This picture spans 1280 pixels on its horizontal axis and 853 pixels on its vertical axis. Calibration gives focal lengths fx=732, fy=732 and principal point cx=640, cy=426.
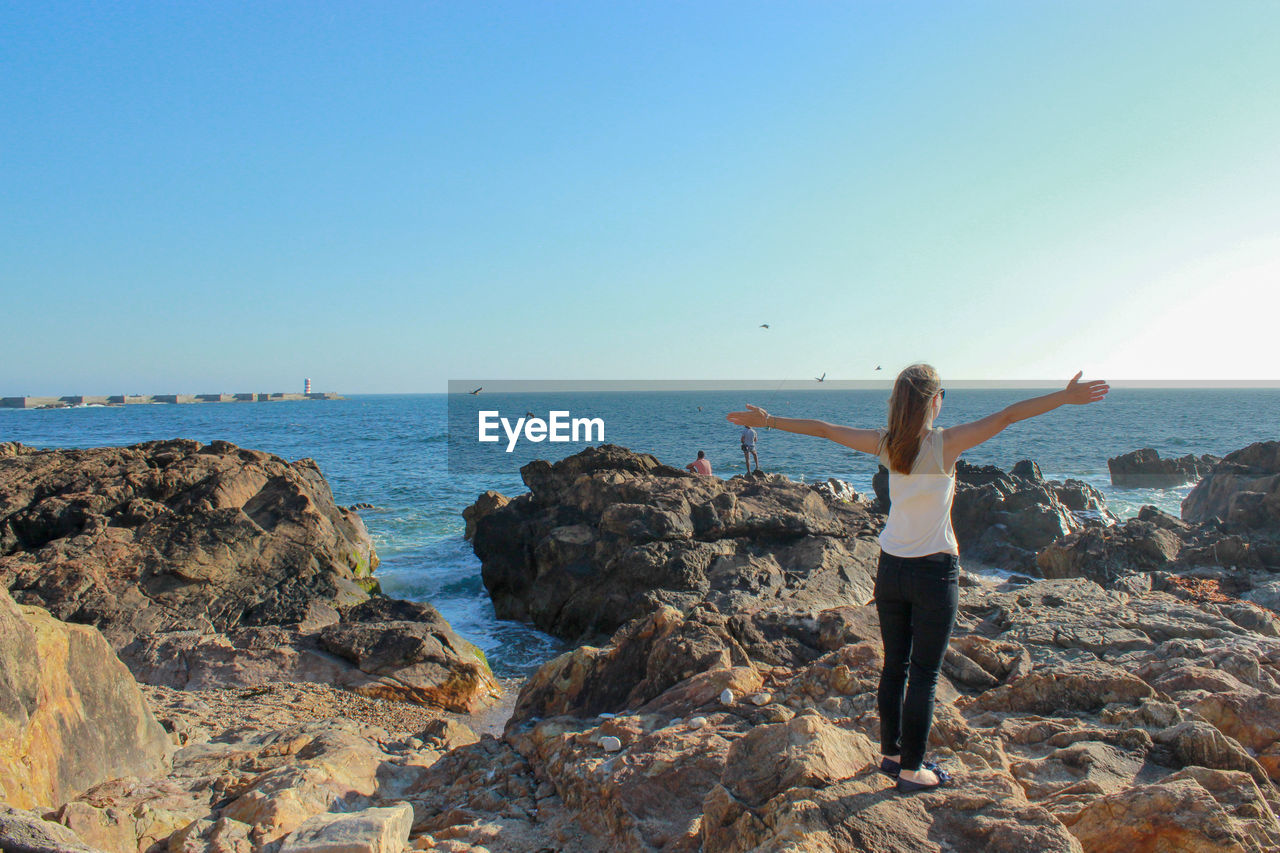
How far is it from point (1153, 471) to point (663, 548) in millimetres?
29171

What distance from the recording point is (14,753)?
3.59 m

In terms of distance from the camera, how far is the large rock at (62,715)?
3654mm

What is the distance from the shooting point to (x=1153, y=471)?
3114cm

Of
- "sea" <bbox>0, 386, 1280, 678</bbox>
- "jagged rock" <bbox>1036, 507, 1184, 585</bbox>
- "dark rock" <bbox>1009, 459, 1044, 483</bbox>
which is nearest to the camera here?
"jagged rock" <bbox>1036, 507, 1184, 585</bbox>

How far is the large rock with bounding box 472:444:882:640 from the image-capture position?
425 inches

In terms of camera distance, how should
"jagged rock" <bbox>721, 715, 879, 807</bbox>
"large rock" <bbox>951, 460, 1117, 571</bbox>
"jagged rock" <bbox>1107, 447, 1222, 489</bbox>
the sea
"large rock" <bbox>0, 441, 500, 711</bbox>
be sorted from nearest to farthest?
"jagged rock" <bbox>721, 715, 879, 807</bbox> < "large rock" <bbox>0, 441, 500, 711</bbox> < the sea < "large rock" <bbox>951, 460, 1117, 571</bbox> < "jagged rock" <bbox>1107, 447, 1222, 489</bbox>

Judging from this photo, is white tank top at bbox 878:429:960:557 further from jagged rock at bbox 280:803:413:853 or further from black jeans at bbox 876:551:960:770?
jagged rock at bbox 280:803:413:853

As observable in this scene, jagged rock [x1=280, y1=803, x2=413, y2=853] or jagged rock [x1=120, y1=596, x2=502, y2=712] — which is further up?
jagged rock [x1=280, y1=803, x2=413, y2=853]

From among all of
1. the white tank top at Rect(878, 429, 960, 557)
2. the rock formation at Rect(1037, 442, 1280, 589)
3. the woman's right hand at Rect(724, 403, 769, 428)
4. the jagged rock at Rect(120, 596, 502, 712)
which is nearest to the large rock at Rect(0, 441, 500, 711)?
the jagged rock at Rect(120, 596, 502, 712)

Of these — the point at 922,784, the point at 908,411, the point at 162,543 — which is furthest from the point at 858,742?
the point at 162,543

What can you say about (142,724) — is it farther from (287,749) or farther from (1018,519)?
(1018,519)

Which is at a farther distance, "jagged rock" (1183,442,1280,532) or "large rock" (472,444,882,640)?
"jagged rock" (1183,442,1280,532)

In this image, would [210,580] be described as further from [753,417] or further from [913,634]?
[913,634]

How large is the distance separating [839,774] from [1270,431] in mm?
73893
